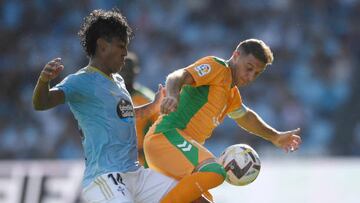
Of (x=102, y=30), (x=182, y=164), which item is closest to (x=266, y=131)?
(x=182, y=164)

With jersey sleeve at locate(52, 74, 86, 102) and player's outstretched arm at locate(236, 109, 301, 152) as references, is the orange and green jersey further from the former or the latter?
jersey sleeve at locate(52, 74, 86, 102)

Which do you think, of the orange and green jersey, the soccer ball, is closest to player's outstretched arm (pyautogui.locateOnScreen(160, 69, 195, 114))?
the orange and green jersey

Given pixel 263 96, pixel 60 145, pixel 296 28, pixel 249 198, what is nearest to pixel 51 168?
pixel 249 198

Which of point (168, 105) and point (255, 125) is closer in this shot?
point (168, 105)

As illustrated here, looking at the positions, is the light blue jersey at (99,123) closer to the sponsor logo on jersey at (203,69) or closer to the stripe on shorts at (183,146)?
the stripe on shorts at (183,146)

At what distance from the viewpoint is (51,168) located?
37.9 feet

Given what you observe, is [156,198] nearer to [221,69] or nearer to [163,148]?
[163,148]

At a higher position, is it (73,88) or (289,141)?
(73,88)

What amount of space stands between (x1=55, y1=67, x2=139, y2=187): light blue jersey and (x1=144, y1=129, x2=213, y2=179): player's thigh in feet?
1.35

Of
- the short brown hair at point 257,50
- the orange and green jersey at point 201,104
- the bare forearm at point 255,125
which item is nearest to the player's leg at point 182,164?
the orange and green jersey at point 201,104

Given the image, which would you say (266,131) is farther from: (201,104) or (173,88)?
(173,88)

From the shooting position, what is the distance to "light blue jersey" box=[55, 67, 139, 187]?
6.16 metres

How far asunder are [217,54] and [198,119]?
9708 mm

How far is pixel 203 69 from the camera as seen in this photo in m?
6.78
